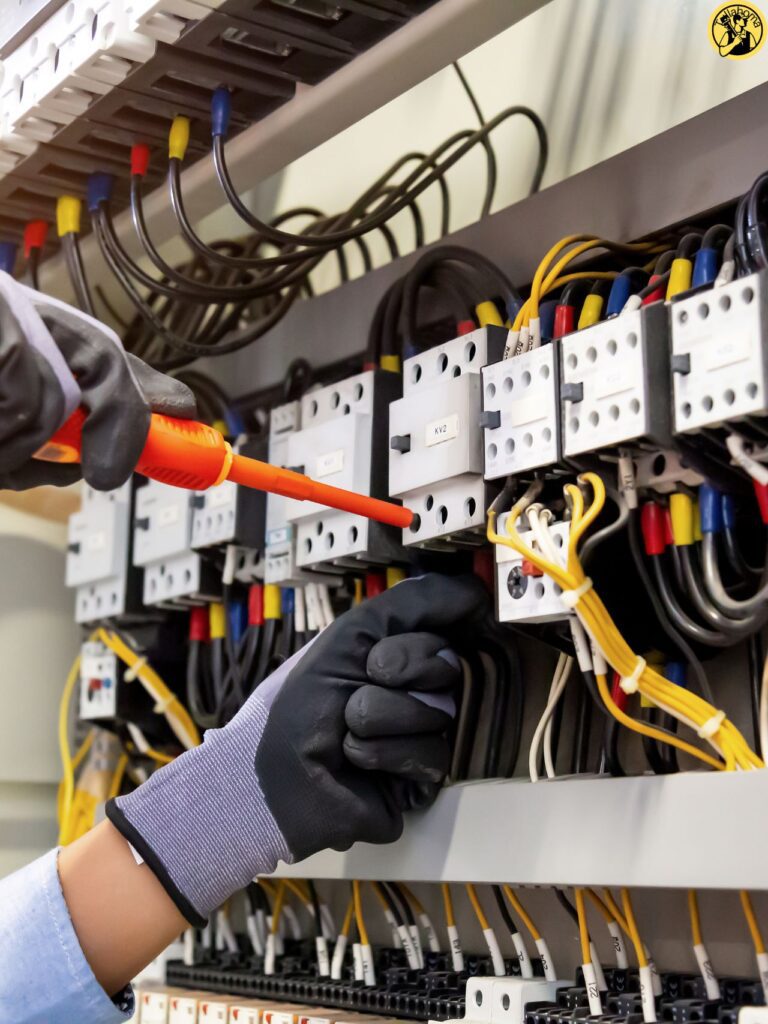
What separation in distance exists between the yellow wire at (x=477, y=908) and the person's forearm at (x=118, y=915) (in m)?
0.31

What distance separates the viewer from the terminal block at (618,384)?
978mm

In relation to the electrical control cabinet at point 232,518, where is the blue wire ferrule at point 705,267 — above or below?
above

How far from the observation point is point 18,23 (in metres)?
1.33

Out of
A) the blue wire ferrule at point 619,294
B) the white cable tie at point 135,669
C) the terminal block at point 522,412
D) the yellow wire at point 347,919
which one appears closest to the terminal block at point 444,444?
the terminal block at point 522,412

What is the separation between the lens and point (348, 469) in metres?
1.32

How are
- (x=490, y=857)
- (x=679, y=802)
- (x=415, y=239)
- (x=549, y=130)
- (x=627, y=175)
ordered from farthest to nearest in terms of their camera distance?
Result: (x=415, y=239), (x=549, y=130), (x=627, y=175), (x=490, y=857), (x=679, y=802)

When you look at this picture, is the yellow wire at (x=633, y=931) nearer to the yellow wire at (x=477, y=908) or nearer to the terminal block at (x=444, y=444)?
the yellow wire at (x=477, y=908)

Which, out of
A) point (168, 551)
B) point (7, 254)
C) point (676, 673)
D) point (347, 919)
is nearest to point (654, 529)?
point (676, 673)

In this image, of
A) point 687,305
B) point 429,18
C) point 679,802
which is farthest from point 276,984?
point 429,18

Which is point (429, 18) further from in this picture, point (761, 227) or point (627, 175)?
point (761, 227)

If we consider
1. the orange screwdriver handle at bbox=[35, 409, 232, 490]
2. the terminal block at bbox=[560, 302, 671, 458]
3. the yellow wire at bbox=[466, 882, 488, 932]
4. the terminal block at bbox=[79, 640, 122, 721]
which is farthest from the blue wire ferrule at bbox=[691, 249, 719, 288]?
the terminal block at bbox=[79, 640, 122, 721]

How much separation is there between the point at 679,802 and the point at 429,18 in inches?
30.3

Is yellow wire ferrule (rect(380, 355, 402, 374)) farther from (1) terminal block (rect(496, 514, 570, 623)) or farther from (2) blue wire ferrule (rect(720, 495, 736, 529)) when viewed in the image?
(2) blue wire ferrule (rect(720, 495, 736, 529))

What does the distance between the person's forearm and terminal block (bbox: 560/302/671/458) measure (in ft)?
1.80
